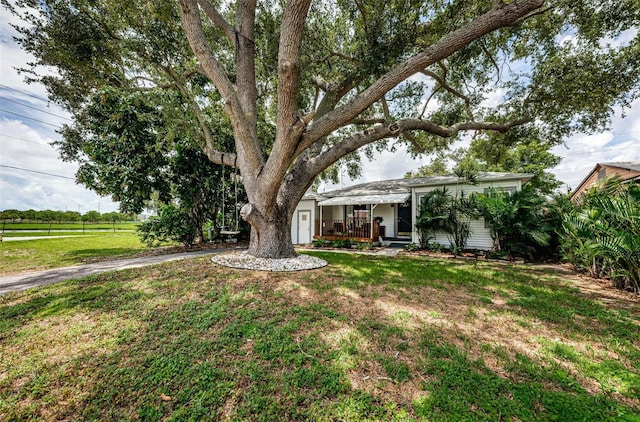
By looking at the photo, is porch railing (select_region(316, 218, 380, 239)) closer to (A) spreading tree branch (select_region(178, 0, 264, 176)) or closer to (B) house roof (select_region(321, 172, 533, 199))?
(B) house roof (select_region(321, 172, 533, 199))

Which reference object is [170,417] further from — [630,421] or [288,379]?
[630,421]

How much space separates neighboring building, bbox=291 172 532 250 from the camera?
11141 millimetres

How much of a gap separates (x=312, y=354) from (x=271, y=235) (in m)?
4.91

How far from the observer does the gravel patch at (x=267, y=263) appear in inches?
246

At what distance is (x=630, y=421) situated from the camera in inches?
73.8

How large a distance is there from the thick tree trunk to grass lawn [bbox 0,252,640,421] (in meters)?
2.49

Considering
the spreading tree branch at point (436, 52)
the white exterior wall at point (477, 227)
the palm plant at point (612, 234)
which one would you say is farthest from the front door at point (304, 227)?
the palm plant at point (612, 234)

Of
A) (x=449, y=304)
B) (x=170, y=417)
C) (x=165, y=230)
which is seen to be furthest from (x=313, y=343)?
(x=165, y=230)

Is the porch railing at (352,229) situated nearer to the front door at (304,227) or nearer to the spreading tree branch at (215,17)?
the front door at (304,227)

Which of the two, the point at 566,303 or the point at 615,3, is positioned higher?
the point at 615,3

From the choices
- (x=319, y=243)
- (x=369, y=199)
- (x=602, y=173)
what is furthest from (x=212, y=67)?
(x=602, y=173)

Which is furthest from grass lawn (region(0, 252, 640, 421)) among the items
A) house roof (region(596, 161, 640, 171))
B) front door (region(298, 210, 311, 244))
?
house roof (region(596, 161, 640, 171))

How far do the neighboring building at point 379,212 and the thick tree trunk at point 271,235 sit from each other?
19.6 ft

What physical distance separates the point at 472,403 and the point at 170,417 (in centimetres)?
253
